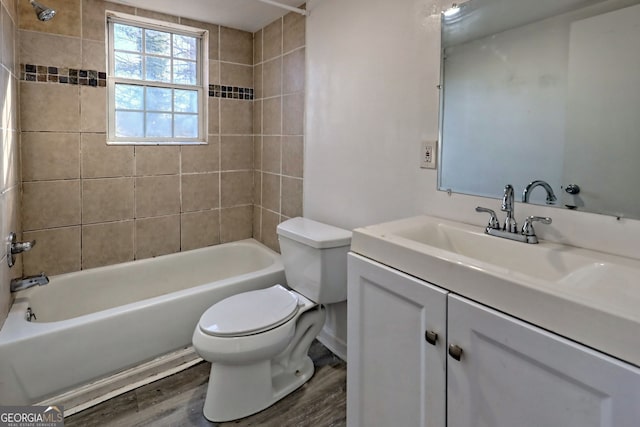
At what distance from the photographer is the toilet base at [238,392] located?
65.1 inches

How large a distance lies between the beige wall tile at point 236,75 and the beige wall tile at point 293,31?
0.49m

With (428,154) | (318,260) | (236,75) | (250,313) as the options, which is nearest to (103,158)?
(236,75)

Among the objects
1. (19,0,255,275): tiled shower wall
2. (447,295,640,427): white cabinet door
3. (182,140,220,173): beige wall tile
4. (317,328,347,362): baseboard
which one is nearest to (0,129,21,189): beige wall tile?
(19,0,255,275): tiled shower wall

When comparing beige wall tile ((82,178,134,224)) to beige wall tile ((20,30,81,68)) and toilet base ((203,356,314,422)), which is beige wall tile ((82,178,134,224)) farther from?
toilet base ((203,356,314,422))

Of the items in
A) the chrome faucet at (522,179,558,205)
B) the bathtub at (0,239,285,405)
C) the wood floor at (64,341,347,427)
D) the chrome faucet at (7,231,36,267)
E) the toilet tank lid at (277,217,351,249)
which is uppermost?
the chrome faucet at (522,179,558,205)

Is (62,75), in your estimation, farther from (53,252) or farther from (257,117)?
(257,117)

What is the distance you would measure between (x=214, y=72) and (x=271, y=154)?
74cm

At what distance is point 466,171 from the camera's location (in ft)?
4.77

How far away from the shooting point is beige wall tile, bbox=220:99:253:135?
2752 millimetres

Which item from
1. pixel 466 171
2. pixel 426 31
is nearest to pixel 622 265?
pixel 466 171

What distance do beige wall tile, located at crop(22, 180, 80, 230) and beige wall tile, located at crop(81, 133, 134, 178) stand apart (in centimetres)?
12

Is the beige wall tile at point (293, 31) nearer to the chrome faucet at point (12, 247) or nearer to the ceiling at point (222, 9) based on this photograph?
the ceiling at point (222, 9)

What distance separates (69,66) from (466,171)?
2.31 metres

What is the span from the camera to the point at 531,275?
3.25 feet
